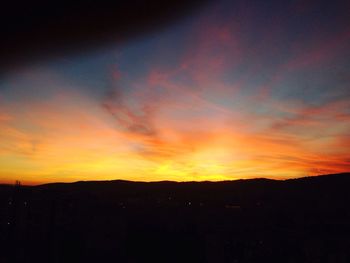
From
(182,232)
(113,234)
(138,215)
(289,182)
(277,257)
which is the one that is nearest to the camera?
(277,257)

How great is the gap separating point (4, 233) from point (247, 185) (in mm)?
48864

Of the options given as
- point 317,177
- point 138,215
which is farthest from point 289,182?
point 138,215

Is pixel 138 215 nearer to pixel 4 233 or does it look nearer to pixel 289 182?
pixel 4 233

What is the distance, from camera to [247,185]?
189 ft

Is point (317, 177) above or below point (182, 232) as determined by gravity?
above

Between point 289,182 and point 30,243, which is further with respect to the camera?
point 289,182

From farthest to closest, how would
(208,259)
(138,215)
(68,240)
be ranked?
(138,215), (68,240), (208,259)

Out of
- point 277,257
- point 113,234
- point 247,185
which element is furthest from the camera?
point 247,185

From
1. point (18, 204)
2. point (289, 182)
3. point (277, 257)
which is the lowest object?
point (277, 257)

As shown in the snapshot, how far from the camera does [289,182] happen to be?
45.1 m

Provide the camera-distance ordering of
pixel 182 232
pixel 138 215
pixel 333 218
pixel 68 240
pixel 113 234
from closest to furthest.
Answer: pixel 113 234 < pixel 68 240 < pixel 182 232 < pixel 138 215 < pixel 333 218

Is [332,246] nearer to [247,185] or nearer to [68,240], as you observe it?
[68,240]

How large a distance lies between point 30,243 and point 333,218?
56.4ft

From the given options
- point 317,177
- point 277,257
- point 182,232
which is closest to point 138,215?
point 182,232
